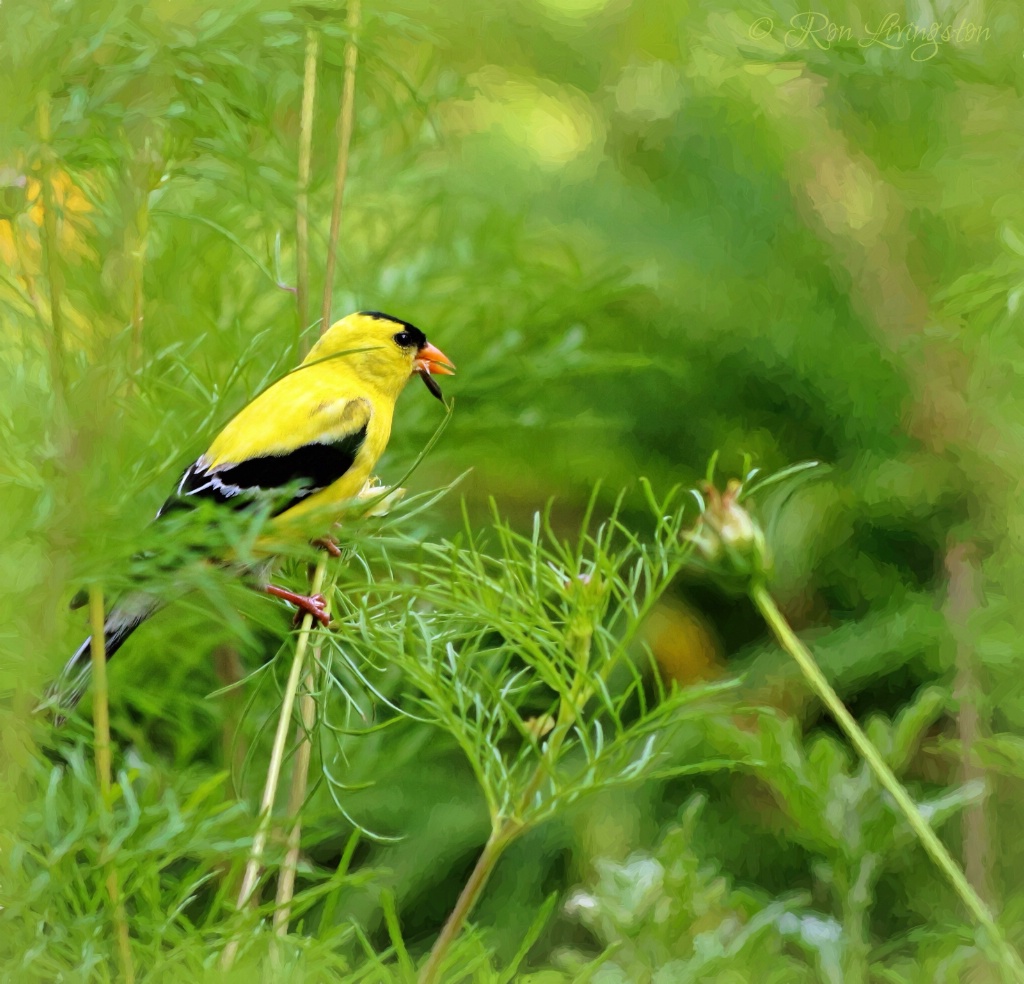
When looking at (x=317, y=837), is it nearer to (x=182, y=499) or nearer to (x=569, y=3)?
(x=182, y=499)

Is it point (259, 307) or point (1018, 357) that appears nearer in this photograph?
point (1018, 357)

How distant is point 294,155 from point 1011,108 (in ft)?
2.48

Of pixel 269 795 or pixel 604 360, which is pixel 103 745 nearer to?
pixel 269 795

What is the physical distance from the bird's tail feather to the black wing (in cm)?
6

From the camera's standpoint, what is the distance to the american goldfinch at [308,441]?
755mm

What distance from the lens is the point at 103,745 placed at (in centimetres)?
59

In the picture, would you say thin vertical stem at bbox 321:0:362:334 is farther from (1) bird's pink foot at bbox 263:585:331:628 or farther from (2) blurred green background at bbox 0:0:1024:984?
(1) bird's pink foot at bbox 263:585:331:628

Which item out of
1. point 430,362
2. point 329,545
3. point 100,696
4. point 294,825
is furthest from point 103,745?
point 430,362

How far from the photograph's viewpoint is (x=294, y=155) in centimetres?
97

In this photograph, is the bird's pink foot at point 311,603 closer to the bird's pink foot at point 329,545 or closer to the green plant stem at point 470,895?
the bird's pink foot at point 329,545

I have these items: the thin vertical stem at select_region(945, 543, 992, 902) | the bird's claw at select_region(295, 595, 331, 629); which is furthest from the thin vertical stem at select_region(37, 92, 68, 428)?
the thin vertical stem at select_region(945, 543, 992, 902)

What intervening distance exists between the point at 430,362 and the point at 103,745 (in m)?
0.50

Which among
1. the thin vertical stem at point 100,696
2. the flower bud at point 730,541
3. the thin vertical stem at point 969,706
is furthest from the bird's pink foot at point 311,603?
the thin vertical stem at point 969,706

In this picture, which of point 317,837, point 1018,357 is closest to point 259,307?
point 317,837
